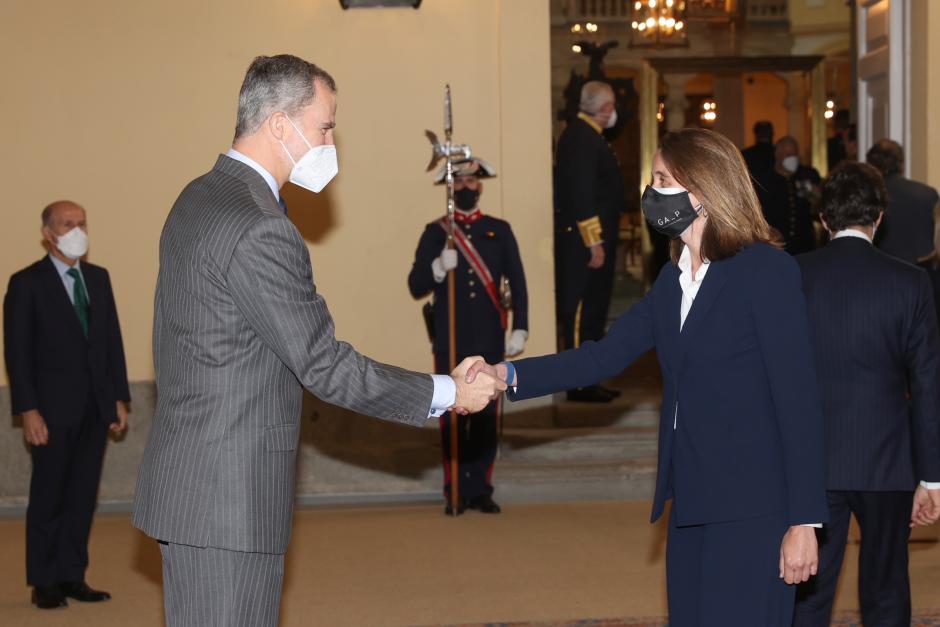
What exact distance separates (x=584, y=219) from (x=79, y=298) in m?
3.50

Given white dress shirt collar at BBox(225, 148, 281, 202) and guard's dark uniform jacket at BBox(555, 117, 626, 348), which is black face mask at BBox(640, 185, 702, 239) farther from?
guard's dark uniform jacket at BBox(555, 117, 626, 348)

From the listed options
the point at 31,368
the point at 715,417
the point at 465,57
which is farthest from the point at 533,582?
the point at 465,57

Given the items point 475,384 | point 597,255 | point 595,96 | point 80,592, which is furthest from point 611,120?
point 475,384

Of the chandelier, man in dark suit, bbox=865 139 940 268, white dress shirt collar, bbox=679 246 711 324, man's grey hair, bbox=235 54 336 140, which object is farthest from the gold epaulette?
the chandelier

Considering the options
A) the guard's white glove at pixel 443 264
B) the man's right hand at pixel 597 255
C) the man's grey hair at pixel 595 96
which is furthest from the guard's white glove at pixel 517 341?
the man's grey hair at pixel 595 96

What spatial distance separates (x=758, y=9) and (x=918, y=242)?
32.3ft

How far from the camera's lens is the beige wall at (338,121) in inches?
293

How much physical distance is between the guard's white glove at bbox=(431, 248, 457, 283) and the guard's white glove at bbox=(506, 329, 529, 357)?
0.53m

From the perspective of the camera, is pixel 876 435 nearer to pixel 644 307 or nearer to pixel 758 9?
pixel 644 307

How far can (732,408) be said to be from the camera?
2.98 meters

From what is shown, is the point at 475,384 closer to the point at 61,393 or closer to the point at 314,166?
the point at 314,166

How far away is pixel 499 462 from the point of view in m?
7.62

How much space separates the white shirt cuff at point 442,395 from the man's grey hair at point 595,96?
5.39 meters

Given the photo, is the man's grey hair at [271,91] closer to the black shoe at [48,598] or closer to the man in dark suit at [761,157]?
the black shoe at [48,598]
